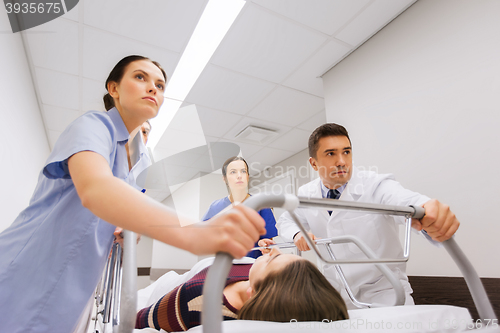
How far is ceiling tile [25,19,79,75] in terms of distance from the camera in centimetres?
232

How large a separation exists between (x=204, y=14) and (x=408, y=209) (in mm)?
2152

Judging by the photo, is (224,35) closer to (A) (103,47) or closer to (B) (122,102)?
(A) (103,47)

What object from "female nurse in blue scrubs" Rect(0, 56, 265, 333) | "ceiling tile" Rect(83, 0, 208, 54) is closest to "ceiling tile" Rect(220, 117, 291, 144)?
"ceiling tile" Rect(83, 0, 208, 54)

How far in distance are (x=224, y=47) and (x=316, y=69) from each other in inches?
39.7

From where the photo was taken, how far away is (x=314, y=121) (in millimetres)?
3906

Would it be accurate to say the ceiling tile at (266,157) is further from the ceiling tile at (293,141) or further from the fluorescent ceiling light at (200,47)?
the fluorescent ceiling light at (200,47)

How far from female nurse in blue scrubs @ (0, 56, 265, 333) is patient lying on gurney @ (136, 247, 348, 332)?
0.45 m

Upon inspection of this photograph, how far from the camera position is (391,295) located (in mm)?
1365

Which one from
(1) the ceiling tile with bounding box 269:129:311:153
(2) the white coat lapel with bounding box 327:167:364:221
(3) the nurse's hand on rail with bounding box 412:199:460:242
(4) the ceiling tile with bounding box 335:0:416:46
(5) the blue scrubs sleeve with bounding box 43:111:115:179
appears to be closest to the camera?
(5) the blue scrubs sleeve with bounding box 43:111:115:179

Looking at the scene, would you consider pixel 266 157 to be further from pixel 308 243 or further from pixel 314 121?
pixel 308 243

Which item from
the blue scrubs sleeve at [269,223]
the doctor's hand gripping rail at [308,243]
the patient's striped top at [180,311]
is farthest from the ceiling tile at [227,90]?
the doctor's hand gripping rail at [308,243]

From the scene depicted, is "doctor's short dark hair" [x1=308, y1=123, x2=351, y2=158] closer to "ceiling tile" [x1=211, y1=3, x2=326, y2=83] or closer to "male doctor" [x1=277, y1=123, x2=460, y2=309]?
"male doctor" [x1=277, y1=123, x2=460, y2=309]

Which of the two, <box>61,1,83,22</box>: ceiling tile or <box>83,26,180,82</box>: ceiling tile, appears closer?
<box>61,1,83,22</box>: ceiling tile

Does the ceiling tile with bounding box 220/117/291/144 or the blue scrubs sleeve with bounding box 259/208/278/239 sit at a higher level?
the ceiling tile with bounding box 220/117/291/144
